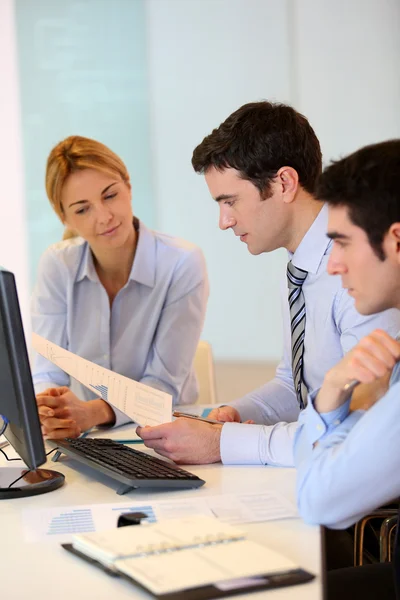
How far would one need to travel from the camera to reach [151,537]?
1169 millimetres

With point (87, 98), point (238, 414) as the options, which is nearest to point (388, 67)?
point (87, 98)

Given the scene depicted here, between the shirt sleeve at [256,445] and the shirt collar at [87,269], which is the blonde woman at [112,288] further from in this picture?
the shirt sleeve at [256,445]

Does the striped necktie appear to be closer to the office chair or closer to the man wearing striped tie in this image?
the man wearing striped tie

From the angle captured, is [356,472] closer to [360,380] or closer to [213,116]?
[360,380]

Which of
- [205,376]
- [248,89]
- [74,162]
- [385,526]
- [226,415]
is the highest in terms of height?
[248,89]

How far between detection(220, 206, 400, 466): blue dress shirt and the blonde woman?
1.48 feet

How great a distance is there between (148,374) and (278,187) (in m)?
0.87

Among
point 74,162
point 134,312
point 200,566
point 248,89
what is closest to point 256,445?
point 200,566

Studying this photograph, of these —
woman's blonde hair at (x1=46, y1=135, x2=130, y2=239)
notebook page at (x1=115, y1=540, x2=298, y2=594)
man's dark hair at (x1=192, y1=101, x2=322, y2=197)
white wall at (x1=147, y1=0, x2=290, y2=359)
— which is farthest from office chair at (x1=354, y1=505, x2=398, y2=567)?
white wall at (x1=147, y1=0, x2=290, y2=359)

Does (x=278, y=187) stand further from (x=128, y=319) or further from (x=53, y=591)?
(x=53, y=591)

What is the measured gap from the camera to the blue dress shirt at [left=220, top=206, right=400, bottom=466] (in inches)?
70.2

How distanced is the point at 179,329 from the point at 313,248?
0.76 m

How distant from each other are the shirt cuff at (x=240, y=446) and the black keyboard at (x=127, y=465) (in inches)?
5.5

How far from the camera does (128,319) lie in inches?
111
